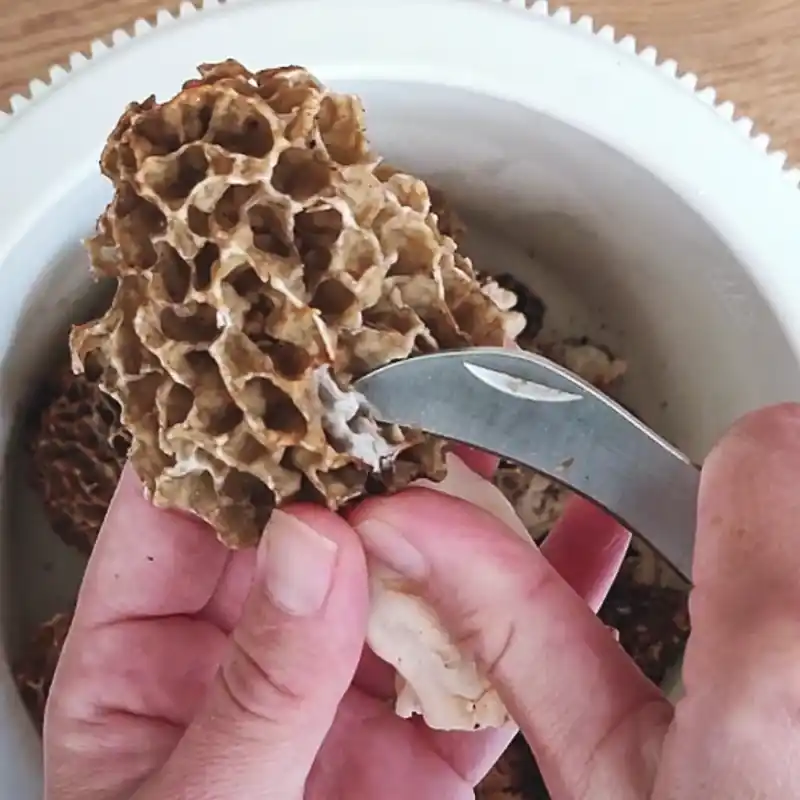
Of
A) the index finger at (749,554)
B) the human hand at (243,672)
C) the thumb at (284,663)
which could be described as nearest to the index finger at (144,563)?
the human hand at (243,672)

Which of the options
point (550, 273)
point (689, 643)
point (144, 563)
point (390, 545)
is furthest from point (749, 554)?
point (550, 273)

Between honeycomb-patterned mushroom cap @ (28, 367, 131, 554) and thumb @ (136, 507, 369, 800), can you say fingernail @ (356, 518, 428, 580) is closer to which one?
thumb @ (136, 507, 369, 800)

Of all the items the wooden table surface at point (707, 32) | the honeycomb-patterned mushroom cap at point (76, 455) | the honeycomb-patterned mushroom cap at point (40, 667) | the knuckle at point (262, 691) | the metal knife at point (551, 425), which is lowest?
the honeycomb-patterned mushroom cap at point (40, 667)

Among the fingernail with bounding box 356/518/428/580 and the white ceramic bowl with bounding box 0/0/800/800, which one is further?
the white ceramic bowl with bounding box 0/0/800/800

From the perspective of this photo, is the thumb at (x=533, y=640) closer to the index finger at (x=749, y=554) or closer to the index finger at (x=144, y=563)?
the index finger at (x=749, y=554)

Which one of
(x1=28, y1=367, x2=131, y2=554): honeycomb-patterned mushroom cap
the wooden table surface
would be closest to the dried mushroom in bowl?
(x1=28, y1=367, x2=131, y2=554): honeycomb-patterned mushroom cap

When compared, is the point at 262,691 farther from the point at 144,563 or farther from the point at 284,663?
the point at 144,563
